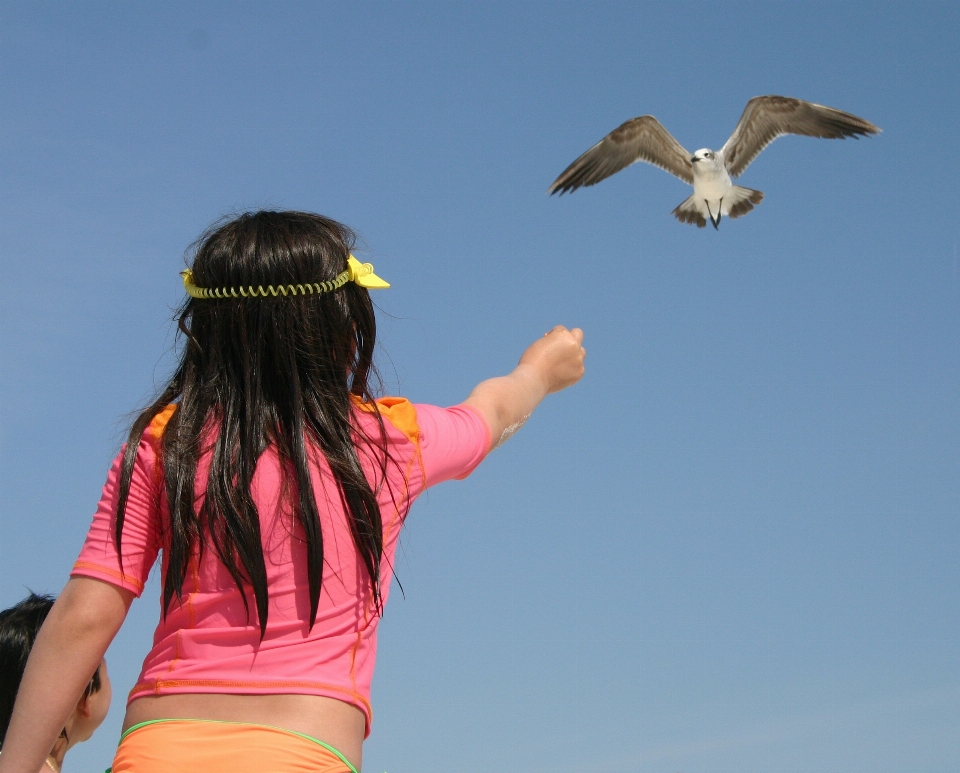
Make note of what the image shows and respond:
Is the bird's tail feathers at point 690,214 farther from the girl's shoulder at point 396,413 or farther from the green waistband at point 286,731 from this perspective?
the green waistband at point 286,731

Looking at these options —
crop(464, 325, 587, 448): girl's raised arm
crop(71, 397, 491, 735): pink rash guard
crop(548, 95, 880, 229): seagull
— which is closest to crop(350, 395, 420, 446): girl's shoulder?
crop(71, 397, 491, 735): pink rash guard

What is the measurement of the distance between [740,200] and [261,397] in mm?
12791

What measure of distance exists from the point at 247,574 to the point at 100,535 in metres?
0.30

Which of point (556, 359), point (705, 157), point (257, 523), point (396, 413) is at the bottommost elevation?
point (257, 523)

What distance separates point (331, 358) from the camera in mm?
2172

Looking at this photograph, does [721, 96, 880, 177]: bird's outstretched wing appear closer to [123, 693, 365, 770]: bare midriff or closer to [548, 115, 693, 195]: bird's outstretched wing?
[548, 115, 693, 195]: bird's outstretched wing

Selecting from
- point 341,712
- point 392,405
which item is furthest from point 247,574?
point 392,405

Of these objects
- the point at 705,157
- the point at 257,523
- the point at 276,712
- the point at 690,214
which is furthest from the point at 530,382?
the point at 690,214

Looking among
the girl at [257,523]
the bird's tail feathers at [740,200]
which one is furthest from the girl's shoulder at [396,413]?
the bird's tail feathers at [740,200]

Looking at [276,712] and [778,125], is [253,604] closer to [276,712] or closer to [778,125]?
[276,712]

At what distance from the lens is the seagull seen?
12836 mm

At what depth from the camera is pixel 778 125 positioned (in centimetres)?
1309

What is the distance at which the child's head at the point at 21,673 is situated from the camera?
359 cm

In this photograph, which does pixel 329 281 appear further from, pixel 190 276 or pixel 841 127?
pixel 841 127
